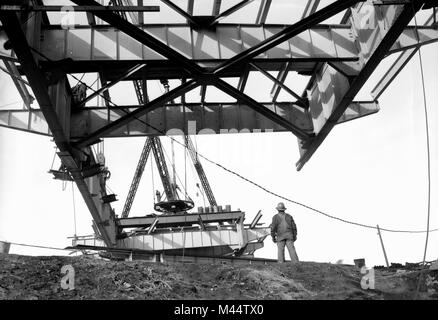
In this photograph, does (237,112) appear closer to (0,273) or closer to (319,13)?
(319,13)

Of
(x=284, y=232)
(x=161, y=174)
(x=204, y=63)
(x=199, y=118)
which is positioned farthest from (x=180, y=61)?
(x=161, y=174)

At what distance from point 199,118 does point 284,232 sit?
5.64 meters

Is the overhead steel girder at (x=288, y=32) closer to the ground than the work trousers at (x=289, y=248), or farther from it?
farther from it

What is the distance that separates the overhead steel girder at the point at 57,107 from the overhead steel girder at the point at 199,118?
34.4 inches

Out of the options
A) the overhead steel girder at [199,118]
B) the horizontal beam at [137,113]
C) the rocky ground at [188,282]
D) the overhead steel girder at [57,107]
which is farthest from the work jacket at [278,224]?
the overhead steel girder at [57,107]

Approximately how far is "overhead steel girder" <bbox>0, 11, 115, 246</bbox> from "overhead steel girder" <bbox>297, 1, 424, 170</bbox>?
7.16 m

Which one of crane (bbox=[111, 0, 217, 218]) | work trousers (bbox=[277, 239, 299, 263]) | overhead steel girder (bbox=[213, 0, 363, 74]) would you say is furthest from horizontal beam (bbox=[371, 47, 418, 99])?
crane (bbox=[111, 0, 217, 218])

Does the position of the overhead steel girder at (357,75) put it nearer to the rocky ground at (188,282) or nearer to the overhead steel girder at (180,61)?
the overhead steel girder at (180,61)

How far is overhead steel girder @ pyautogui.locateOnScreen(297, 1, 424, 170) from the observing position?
436 inches

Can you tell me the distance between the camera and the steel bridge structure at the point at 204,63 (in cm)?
1170

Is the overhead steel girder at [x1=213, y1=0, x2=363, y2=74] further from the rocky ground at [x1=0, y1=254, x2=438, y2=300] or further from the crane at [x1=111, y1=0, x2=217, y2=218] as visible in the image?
the crane at [x1=111, y1=0, x2=217, y2=218]

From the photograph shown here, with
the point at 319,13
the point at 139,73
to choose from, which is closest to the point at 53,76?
the point at 139,73

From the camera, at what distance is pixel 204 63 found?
13000 millimetres

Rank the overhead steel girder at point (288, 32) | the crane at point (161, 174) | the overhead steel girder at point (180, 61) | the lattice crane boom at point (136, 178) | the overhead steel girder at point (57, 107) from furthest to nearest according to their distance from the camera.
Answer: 1. the lattice crane boom at point (136, 178)
2. the crane at point (161, 174)
3. the overhead steel girder at point (288, 32)
4. the overhead steel girder at point (180, 61)
5. the overhead steel girder at point (57, 107)
